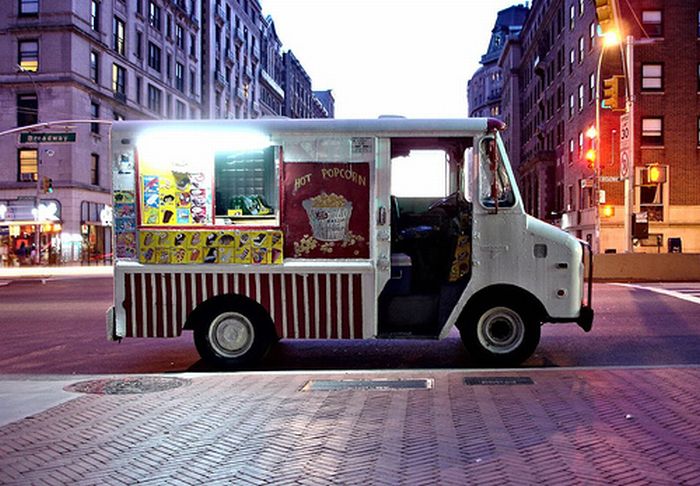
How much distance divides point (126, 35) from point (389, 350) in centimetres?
4973

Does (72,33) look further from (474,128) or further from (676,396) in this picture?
(676,396)

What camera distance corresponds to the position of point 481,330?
9.40m

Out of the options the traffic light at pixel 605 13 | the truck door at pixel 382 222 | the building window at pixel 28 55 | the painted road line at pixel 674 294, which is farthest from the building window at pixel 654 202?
the building window at pixel 28 55

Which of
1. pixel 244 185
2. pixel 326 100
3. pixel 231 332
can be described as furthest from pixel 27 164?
pixel 326 100

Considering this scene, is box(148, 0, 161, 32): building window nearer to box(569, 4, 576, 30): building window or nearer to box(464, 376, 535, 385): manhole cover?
box(569, 4, 576, 30): building window

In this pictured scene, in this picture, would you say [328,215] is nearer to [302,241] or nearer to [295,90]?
[302,241]

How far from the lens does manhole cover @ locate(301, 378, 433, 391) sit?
25.5 ft

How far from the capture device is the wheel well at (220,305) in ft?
30.9

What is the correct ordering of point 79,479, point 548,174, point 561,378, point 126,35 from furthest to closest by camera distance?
point 548,174, point 126,35, point 561,378, point 79,479

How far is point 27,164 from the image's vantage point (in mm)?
47438

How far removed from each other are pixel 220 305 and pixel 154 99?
2147 inches

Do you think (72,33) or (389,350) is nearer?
(389,350)

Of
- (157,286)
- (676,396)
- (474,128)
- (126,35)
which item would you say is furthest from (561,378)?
(126,35)

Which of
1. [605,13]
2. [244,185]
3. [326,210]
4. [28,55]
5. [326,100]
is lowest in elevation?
[326,210]
